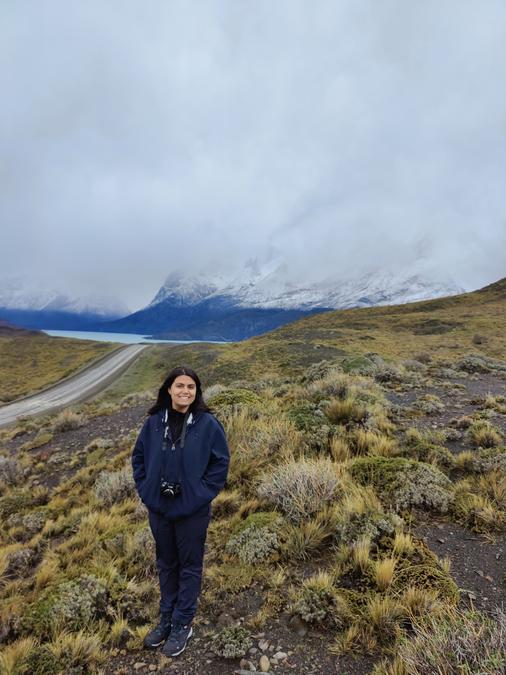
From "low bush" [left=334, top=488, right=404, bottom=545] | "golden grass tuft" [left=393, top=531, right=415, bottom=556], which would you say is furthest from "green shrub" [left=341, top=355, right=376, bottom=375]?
"golden grass tuft" [left=393, top=531, right=415, bottom=556]

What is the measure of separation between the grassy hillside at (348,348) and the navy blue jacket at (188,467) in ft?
57.4

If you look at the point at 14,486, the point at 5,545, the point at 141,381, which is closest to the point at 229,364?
the point at 141,381

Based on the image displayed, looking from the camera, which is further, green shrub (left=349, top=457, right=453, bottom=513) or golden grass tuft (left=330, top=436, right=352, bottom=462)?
golden grass tuft (left=330, top=436, right=352, bottom=462)

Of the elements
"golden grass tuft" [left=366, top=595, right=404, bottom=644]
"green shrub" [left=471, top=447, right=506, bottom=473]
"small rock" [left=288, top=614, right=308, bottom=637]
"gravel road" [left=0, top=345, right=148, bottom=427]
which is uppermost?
"green shrub" [left=471, top=447, right=506, bottom=473]

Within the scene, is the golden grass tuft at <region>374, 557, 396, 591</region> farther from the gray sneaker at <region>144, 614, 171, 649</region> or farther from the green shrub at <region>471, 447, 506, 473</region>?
the green shrub at <region>471, 447, 506, 473</region>

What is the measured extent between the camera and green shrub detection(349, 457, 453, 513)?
323 centimetres

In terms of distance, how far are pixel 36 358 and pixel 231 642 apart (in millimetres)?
87414

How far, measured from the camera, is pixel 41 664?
3.01 m

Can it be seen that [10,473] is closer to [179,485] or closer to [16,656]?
[16,656]

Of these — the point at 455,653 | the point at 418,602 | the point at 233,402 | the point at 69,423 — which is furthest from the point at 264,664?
the point at 69,423

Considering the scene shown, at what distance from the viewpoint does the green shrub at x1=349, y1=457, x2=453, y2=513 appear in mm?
4797

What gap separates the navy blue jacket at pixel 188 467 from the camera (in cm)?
320

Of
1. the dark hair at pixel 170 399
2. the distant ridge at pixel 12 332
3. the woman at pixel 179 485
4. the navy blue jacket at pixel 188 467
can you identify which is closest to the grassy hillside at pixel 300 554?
the woman at pixel 179 485

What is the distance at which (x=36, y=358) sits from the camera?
75.8m
